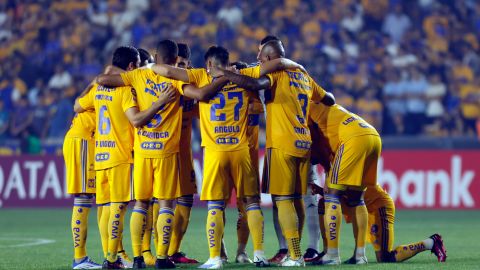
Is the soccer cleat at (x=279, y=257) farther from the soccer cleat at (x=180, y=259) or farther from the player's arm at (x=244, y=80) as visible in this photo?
the player's arm at (x=244, y=80)

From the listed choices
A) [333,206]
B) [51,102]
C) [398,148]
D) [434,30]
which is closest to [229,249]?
[333,206]

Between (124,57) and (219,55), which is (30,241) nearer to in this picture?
(124,57)

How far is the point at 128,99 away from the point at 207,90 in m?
0.83

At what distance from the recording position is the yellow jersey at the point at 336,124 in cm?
1020

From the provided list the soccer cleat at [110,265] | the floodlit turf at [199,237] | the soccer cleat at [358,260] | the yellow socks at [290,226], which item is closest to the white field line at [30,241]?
the floodlit turf at [199,237]

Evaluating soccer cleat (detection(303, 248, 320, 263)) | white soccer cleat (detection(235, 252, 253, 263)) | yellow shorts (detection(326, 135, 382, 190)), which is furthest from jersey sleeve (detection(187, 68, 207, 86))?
soccer cleat (detection(303, 248, 320, 263))

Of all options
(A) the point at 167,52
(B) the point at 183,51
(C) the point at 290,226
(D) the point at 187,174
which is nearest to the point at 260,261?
(C) the point at 290,226

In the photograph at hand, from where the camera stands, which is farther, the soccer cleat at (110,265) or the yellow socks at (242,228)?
the yellow socks at (242,228)

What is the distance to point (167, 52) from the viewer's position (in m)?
9.67

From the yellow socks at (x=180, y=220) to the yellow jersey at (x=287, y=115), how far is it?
44.5 inches

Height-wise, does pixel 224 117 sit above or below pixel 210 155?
above

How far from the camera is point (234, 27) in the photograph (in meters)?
23.8

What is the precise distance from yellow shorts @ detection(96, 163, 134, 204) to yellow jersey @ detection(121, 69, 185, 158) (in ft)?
0.80

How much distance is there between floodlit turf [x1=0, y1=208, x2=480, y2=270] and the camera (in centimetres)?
1041
